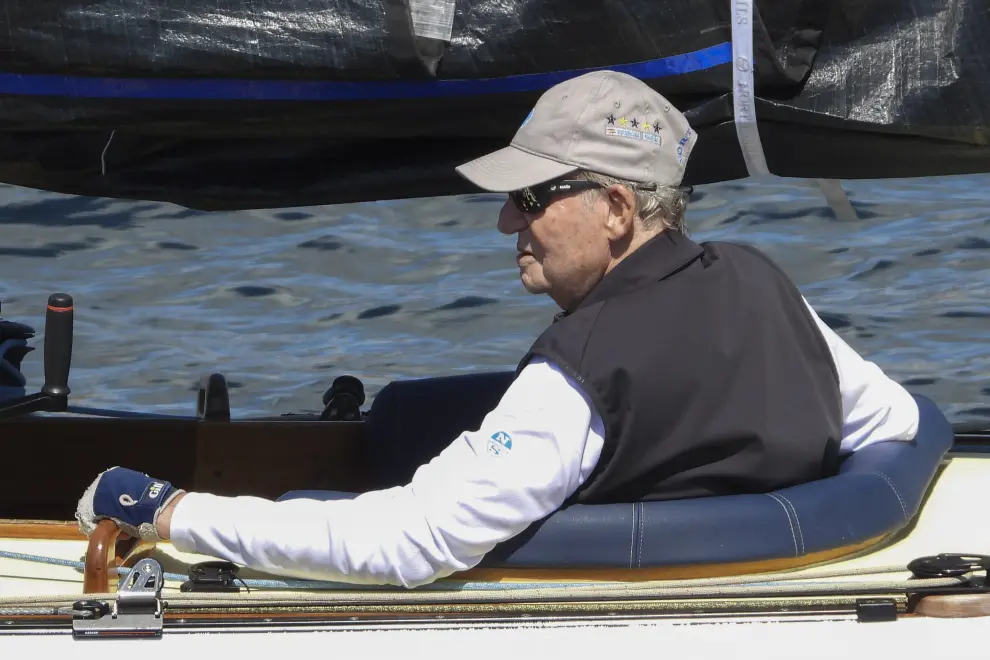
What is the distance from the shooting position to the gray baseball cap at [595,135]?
6.85 ft

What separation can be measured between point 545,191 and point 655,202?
0.16 metres

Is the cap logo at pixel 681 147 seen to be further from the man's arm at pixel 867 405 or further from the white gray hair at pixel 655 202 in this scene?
the man's arm at pixel 867 405

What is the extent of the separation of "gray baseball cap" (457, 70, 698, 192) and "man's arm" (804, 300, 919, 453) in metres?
0.49

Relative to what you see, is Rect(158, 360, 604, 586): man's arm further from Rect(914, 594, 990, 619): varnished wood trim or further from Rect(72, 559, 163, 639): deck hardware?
Rect(914, 594, 990, 619): varnished wood trim

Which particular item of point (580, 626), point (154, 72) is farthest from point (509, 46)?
point (580, 626)

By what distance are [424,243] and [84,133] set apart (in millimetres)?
4817

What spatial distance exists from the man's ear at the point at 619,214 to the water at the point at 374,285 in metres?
3.27

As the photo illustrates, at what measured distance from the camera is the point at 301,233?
7234 mm

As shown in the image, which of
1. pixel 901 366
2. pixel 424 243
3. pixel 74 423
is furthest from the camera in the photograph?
pixel 424 243

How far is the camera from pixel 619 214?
213 centimetres

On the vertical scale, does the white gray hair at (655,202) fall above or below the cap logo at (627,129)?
below

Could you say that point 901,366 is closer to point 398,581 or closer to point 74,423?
point 74,423

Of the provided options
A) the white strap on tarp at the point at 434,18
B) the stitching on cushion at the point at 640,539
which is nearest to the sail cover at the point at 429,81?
the white strap on tarp at the point at 434,18

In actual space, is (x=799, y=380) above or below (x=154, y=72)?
below
